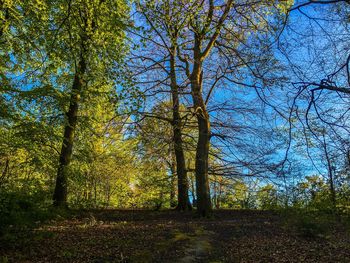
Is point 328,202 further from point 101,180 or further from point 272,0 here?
point 101,180

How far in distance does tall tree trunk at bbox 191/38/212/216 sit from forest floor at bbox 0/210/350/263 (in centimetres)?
214

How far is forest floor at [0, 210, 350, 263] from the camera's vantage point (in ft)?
17.9

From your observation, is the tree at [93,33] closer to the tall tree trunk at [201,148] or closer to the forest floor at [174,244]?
the forest floor at [174,244]

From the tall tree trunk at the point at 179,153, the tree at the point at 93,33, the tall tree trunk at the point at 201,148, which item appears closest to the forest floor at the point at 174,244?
the tall tree trunk at the point at 201,148

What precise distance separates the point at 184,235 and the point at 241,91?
6.69 m

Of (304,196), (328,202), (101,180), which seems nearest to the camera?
A: (328,202)

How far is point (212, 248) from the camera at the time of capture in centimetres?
611

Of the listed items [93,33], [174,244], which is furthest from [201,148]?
[93,33]

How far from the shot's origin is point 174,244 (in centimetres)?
620

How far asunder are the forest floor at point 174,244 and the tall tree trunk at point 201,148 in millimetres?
2135

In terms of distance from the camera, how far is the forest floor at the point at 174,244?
17.9 ft

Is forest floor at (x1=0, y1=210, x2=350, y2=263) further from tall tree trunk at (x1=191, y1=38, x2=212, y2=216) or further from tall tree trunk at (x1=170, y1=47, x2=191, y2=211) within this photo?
tall tree trunk at (x1=170, y1=47, x2=191, y2=211)

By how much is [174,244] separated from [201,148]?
15.9 feet

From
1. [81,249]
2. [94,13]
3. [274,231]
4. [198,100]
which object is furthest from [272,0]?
[81,249]
